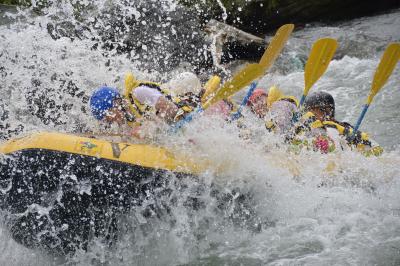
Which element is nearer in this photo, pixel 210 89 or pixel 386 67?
pixel 210 89

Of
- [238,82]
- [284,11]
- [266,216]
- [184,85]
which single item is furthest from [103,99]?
[284,11]

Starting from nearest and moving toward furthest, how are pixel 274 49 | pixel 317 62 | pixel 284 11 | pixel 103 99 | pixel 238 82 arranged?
1. pixel 238 82
2. pixel 103 99
3. pixel 274 49
4. pixel 317 62
5. pixel 284 11

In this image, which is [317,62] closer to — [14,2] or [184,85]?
[184,85]

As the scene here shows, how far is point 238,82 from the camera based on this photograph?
440 centimetres

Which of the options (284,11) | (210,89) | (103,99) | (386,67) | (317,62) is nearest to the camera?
(103,99)

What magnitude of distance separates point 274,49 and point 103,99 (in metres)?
1.52

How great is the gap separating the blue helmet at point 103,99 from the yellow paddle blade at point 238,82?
797mm

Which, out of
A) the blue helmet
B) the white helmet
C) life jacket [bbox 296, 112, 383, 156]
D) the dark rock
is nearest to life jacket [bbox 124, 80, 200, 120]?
the blue helmet

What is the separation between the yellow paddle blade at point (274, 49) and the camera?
15.0 feet

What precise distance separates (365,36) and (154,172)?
24.9 feet

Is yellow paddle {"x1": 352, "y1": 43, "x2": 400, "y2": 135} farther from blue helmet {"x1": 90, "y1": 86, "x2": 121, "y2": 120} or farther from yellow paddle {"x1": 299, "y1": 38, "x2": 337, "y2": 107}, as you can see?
blue helmet {"x1": 90, "y1": 86, "x2": 121, "y2": 120}

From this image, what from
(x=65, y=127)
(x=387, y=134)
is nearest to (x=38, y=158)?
(x=65, y=127)

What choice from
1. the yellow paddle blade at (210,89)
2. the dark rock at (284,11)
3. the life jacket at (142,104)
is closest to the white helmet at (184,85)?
the yellow paddle blade at (210,89)

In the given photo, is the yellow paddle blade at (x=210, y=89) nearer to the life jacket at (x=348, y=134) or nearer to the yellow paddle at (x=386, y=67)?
the life jacket at (x=348, y=134)
